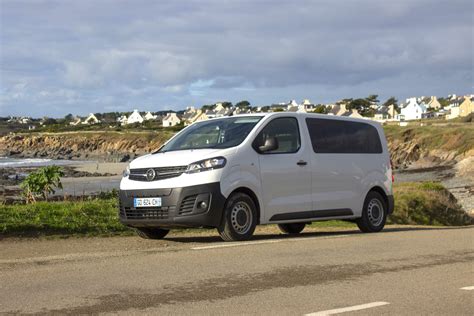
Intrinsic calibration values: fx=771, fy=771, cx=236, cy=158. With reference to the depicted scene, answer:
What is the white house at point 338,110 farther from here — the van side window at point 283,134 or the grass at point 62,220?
the van side window at point 283,134

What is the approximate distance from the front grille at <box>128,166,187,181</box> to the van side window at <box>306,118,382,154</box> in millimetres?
2768

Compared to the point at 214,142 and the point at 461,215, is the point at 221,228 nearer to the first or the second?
the point at 214,142

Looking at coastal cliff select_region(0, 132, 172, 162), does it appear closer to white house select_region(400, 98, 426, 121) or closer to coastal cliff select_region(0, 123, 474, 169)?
coastal cliff select_region(0, 123, 474, 169)

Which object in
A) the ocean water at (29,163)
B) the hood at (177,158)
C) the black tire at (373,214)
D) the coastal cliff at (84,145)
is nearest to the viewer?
the hood at (177,158)

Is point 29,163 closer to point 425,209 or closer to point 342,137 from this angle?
point 425,209

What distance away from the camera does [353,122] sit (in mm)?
14320

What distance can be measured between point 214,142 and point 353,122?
3.34 meters

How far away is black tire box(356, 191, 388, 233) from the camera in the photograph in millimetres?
14242

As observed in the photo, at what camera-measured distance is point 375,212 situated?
1448 centimetres

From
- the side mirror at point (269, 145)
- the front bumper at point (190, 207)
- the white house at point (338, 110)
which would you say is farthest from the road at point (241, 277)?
the white house at point (338, 110)

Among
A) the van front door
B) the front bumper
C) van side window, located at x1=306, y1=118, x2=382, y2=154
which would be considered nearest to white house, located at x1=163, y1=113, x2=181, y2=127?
van side window, located at x1=306, y1=118, x2=382, y2=154

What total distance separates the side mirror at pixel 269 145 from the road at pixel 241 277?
56.3 inches

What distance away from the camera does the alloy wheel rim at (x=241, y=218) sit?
1165 centimetres

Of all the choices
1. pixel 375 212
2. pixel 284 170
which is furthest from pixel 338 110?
pixel 284 170
